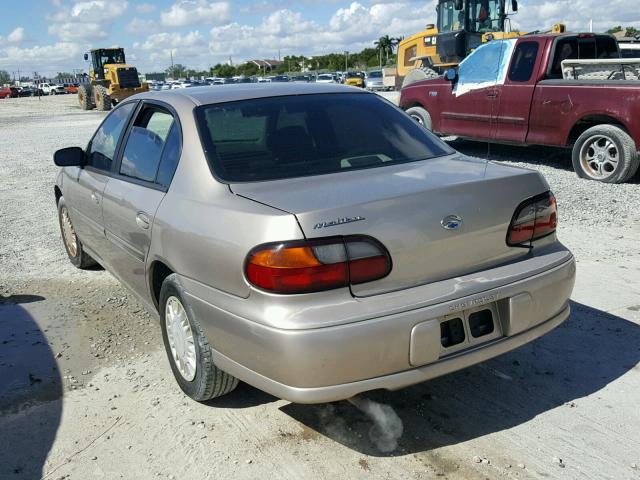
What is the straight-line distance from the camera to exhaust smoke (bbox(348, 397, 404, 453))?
2941 millimetres

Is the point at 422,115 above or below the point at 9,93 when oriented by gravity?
above

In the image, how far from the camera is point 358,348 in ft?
8.29

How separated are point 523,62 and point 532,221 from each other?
23.4 feet

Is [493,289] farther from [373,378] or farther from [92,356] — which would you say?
[92,356]

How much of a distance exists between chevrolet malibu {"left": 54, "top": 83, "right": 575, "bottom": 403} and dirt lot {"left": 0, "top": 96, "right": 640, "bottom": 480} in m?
0.32

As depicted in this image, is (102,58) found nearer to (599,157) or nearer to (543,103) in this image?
(543,103)

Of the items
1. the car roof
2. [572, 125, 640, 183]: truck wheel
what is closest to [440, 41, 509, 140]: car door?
[572, 125, 640, 183]: truck wheel

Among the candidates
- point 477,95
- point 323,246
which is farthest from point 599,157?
point 323,246

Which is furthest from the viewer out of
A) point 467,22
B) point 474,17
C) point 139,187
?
point 474,17

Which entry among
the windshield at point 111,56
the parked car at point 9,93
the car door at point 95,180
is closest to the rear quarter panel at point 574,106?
the car door at point 95,180

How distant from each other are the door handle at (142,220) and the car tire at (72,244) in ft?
7.00

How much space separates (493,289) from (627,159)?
622 cm

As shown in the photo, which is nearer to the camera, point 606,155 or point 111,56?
point 606,155

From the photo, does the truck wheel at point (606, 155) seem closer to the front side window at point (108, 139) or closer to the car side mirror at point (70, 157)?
the front side window at point (108, 139)
